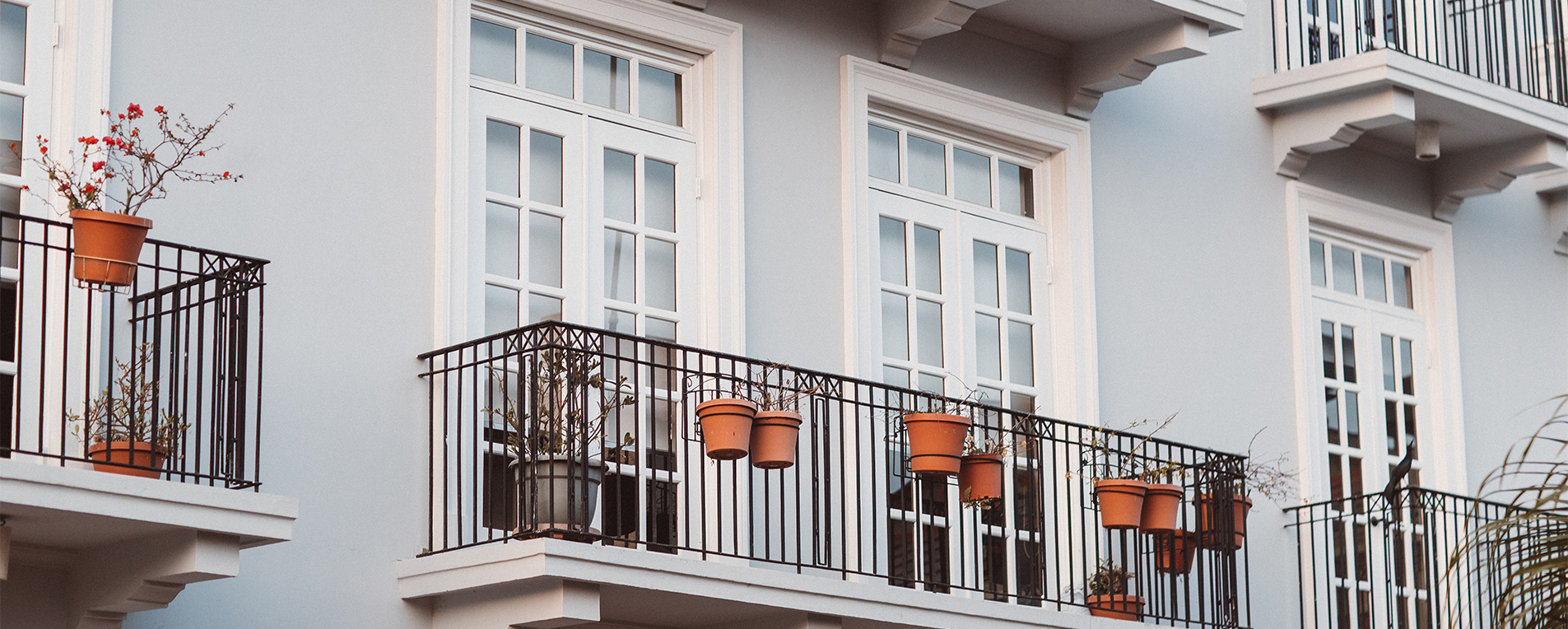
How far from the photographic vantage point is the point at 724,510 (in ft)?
30.9

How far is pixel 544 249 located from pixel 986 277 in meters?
2.80

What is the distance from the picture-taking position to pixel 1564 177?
13930 mm

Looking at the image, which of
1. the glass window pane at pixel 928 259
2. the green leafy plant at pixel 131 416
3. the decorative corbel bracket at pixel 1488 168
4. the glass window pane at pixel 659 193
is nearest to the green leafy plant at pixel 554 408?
the glass window pane at pixel 659 193

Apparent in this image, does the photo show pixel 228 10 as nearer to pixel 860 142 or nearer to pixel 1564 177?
pixel 860 142

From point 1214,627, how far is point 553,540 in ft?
13.8

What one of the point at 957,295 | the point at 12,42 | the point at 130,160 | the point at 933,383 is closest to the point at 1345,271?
the point at 957,295

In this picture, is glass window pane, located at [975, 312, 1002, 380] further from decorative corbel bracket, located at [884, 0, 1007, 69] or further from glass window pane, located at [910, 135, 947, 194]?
decorative corbel bracket, located at [884, 0, 1007, 69]

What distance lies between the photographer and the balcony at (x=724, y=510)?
808cm

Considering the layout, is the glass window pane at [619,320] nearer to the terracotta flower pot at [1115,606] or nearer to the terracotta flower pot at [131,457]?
the terracotta flower pot at [131,457]

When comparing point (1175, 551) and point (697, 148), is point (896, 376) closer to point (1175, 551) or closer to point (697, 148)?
point (697, 148)

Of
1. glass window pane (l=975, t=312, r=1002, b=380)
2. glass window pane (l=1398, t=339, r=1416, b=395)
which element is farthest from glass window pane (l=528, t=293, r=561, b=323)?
glass window pane (l=1398, t=339, r=1416, b=395)

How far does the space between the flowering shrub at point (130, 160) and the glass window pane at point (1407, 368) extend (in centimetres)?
784

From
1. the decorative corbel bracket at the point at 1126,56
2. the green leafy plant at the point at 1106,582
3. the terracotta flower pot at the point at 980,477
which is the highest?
the decorative corbel bracket at the point at 1126,56

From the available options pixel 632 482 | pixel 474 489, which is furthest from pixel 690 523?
pixel 474 489
